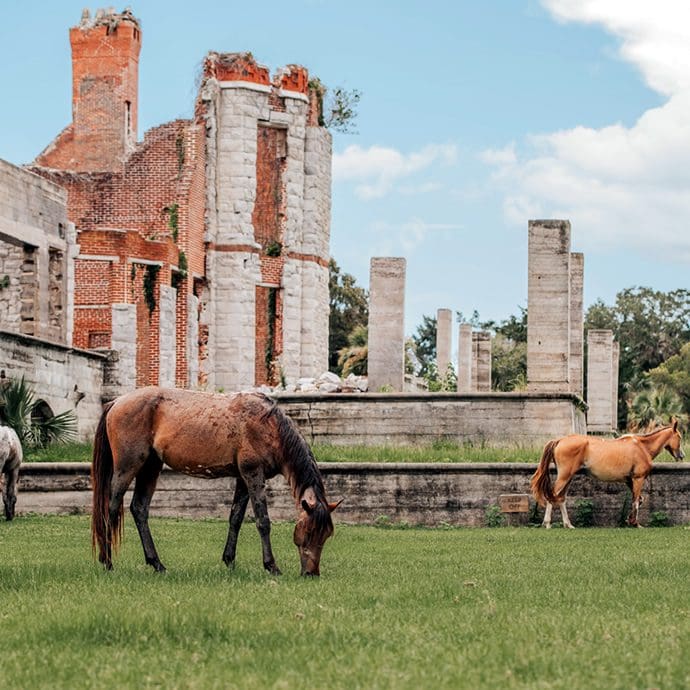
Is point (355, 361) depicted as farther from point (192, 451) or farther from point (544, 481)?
point (192, 451)

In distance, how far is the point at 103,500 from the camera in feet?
40.8

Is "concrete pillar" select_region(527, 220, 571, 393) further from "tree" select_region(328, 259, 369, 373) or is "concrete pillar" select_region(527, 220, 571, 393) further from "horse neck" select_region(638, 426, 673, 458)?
"tree" select_region(328, 259, 369, 373)

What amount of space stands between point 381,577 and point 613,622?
11.1ft

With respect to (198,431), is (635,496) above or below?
below

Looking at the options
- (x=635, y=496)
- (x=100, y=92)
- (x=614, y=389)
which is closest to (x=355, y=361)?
(x=614, y=389)

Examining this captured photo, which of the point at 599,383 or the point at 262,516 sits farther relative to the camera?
the point at 599,383

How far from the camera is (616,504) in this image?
2091cm

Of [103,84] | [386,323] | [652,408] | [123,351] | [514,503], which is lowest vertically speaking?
[514,503]

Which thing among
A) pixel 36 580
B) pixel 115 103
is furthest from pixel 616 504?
pixel 115 103

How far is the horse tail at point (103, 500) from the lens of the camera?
1221 centimetres

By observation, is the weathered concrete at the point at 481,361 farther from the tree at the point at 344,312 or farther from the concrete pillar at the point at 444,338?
the tree at the point at 344,312

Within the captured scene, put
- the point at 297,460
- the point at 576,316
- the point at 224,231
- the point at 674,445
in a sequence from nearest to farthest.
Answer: the point at 297,460 < the point at 674,445 < the point at 576,316 < the point at 224,231

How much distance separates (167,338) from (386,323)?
10.4 meters

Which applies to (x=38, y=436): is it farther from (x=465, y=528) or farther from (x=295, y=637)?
(x=295, y=637)
